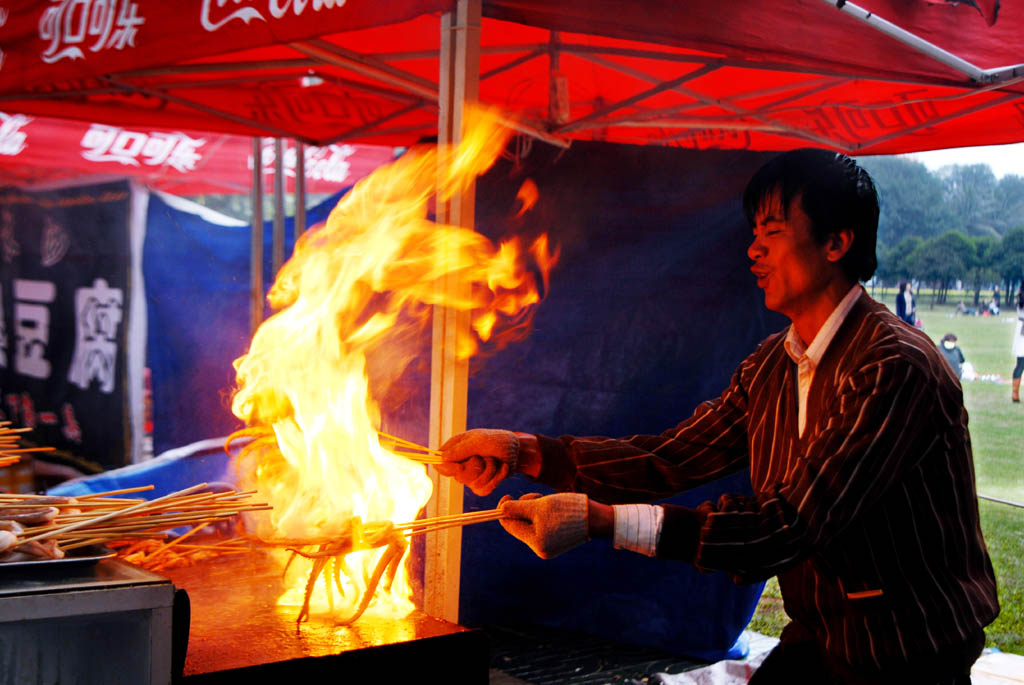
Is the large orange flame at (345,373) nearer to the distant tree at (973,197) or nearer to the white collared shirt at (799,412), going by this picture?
the white collared shirt at (799,412)

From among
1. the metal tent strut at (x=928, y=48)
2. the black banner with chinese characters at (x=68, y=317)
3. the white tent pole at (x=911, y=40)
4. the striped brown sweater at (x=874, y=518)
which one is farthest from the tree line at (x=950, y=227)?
the black banner with chinese characters at (x=68, y=317)

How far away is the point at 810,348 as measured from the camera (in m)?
2.40

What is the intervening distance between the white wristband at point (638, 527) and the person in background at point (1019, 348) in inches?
183

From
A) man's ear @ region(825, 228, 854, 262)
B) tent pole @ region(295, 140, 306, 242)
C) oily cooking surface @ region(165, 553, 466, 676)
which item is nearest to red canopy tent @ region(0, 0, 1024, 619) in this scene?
tent pole @ region(295, 140, 306, 242)

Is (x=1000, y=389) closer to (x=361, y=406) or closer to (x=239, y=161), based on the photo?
(x=361, y=406)

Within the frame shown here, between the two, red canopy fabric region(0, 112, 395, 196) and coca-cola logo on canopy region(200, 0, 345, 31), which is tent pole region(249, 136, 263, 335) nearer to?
red canopy fabric region(0, 112, 395, 196)

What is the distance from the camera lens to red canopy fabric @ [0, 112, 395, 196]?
25.0 ft

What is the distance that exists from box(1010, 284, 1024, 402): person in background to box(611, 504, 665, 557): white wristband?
464cm

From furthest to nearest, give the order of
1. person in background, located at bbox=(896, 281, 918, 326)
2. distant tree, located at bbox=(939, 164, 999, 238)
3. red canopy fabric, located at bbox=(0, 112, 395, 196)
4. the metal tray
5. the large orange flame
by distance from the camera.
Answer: red canopy fabric, located at bbox=(0, 112, 395, 196) < person in background, located at bbox=(896, 281, 918, 326) < distant tree, located at bbox=(939, 164, 999, 238) < the large orange flame < the metal tray

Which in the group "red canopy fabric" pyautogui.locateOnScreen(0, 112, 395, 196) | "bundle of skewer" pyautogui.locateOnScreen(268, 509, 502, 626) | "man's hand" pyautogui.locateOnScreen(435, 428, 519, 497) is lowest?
"bundle of skewer" pyautogui.locateOnScreen(268, 509, 502, 626)

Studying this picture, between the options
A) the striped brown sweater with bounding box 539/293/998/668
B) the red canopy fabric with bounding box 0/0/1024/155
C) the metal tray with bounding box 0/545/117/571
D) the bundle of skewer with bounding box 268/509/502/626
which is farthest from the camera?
the red canopy fabric with bounding box 0/0/1024/155

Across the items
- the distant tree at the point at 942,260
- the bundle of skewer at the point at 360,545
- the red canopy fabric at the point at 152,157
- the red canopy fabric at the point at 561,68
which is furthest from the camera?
the red canopy fabric at the point at 152,157

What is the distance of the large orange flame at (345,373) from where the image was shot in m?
2.68

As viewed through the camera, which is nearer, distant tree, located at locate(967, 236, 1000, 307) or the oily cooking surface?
the oily cooking surface
